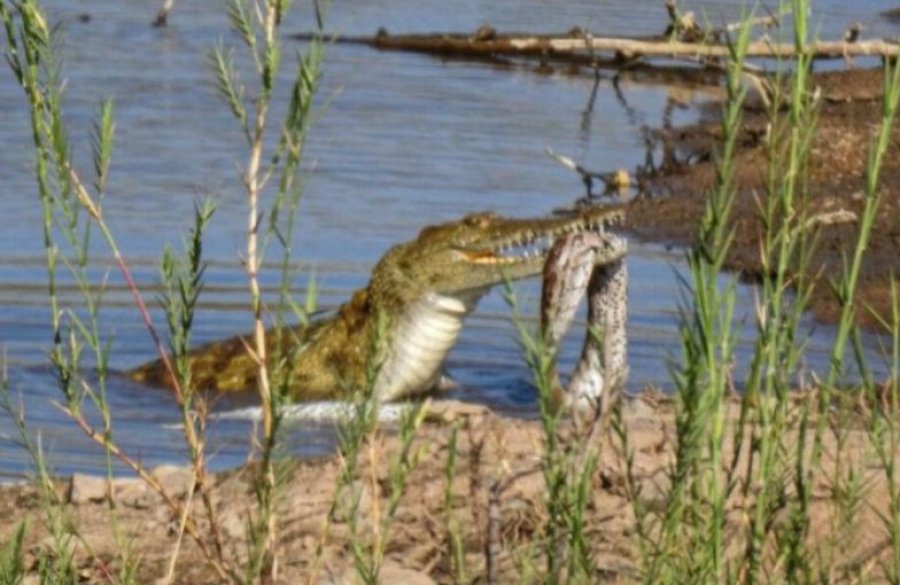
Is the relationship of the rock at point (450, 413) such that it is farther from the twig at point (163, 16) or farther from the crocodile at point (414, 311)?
the twig at point (163, 16)

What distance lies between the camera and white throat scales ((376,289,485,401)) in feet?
31.2

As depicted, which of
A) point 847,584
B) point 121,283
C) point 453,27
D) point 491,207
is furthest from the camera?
point 453,27

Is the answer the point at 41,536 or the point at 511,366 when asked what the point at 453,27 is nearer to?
the point at 511,366

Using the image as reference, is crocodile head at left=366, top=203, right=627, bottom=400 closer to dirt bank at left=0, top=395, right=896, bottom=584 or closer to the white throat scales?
the white throat scales

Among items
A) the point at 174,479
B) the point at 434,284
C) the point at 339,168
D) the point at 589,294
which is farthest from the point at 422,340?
the point at 339,168

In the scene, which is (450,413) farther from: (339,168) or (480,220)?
(339,168)

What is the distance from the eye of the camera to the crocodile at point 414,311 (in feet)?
30.7

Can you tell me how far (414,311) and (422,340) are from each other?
13 centimetres

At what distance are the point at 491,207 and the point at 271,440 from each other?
30.5 feet

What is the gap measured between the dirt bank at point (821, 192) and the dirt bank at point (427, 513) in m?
4.59

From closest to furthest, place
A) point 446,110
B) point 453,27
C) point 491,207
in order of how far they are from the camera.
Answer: point 491,207
point 446,110
point 453,27

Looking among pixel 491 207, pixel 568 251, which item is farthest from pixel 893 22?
pixel 568 251

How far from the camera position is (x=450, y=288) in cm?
947

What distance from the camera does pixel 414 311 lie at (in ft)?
31.3
